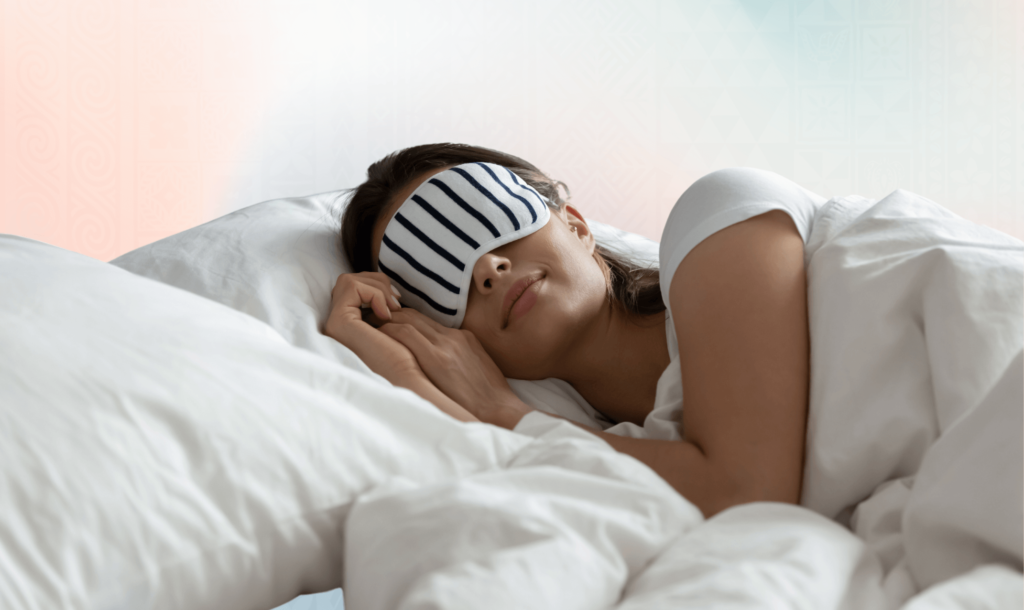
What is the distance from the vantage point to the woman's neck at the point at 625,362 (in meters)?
0.99

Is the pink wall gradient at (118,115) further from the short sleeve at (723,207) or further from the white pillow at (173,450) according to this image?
the short sleeve at (723,207)

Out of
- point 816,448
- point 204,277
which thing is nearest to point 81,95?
point 204,277

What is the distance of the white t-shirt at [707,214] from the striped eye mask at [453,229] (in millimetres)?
205

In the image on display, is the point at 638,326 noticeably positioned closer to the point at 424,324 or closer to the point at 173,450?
the point at 424,324

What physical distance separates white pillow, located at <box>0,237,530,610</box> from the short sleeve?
316 mm

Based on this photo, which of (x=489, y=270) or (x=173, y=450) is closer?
(x=173, y=450)

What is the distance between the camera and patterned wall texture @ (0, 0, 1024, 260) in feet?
5.00

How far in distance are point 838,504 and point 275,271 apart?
0.74 m

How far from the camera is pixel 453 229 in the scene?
91 cm

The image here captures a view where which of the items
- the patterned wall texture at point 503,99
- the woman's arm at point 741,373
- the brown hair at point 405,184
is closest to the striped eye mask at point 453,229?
the brown hair at point 405,184

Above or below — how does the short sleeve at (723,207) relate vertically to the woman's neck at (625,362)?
above

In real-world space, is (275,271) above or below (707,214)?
below

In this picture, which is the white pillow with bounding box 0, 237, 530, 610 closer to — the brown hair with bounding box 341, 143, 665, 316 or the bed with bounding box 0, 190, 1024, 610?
the bed with bounding box 0, 190, 1024, 610

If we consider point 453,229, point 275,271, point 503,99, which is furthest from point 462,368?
point 503,99
